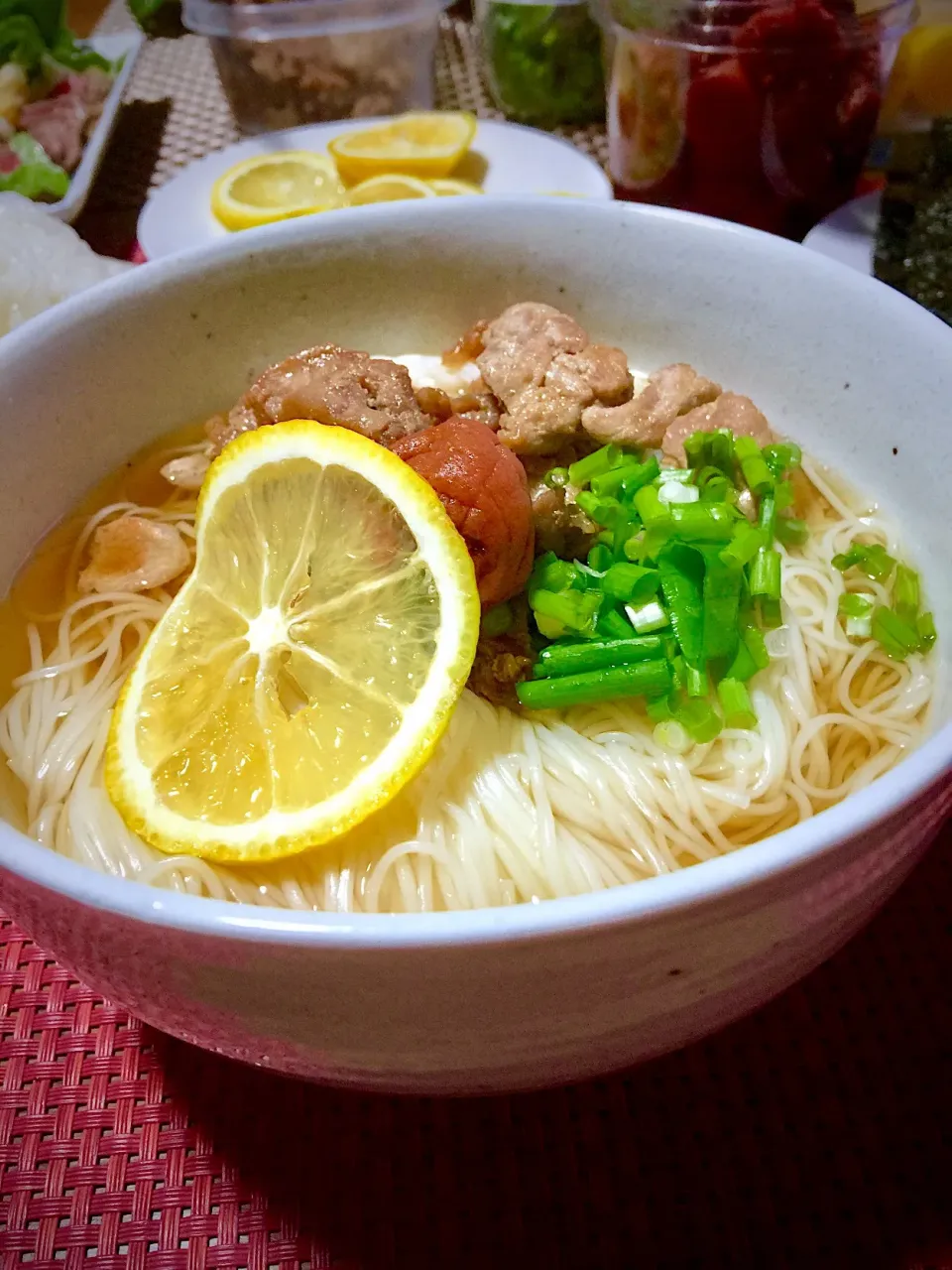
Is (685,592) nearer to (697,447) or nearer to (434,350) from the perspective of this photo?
(697,447)

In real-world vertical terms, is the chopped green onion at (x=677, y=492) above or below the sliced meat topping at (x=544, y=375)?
below

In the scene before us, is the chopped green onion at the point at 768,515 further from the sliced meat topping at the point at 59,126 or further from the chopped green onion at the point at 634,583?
the sliced meat topping at the point at 59,126

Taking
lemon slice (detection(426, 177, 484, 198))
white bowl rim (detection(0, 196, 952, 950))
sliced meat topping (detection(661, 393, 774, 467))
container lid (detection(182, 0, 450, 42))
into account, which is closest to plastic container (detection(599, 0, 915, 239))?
lemon slice (detection(426, 177, 484, 198))

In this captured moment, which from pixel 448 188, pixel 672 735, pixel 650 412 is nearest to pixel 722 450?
pixel 650 412

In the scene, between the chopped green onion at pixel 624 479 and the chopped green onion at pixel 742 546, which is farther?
the chopped green onion at pixel 624 479

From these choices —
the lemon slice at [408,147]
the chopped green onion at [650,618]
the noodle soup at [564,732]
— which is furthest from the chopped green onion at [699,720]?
the lemon slice at [408,147]

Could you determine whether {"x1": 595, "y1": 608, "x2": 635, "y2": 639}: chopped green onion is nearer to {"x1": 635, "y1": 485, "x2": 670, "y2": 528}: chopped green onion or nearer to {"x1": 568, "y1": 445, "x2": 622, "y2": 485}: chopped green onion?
{"x1": 635, "y1": 485, "x2": 670, "y2": 528}: chopped green onion
